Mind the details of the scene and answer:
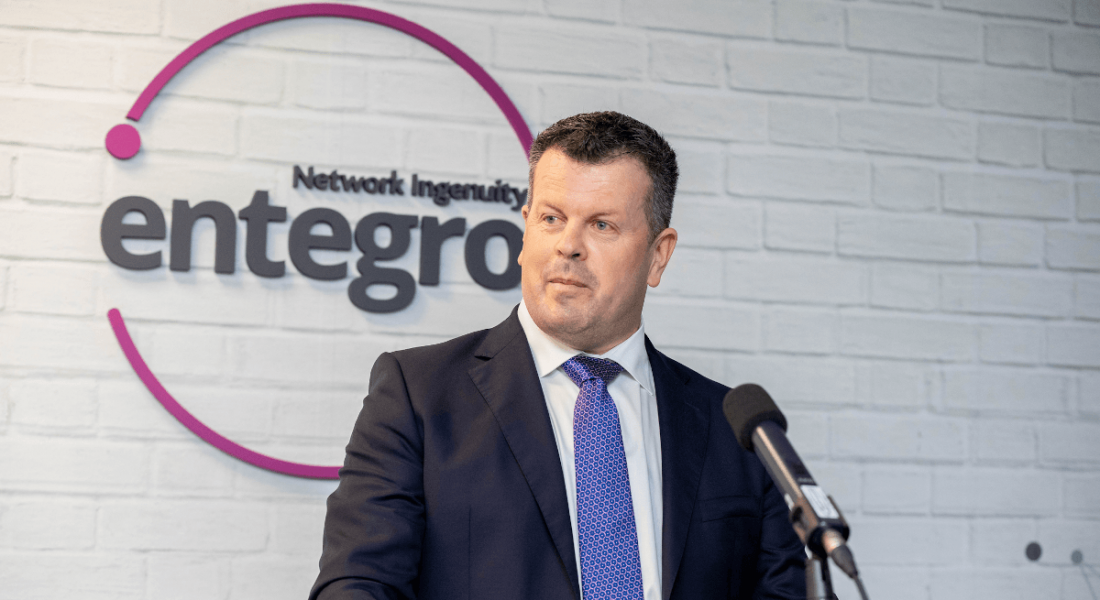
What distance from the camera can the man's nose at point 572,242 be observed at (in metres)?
1.38

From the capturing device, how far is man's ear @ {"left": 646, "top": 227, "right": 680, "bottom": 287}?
152cm

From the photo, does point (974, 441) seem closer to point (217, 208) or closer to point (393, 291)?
point (393, 291)

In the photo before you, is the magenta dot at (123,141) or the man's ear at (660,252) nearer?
the man's ear at (660,252)

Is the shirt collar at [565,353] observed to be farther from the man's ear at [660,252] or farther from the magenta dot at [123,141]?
the magenta dot at [123,141]

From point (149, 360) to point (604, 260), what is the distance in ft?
3.39

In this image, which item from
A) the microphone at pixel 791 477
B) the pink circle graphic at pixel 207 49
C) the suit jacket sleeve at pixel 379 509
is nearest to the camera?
the microphone at pixel 791 477

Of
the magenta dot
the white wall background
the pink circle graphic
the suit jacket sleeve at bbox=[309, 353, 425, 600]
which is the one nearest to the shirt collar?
the suit jacket sleeve at bbox=[309, 353, 425, 600]

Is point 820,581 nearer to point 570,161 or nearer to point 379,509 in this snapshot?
point 379,509

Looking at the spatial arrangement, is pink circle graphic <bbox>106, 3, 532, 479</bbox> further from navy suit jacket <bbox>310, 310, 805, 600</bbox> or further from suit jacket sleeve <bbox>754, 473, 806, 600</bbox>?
suit jacket sleeve <bbox>754, 473, 806, 600</bbox>

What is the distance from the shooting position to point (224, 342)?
1868 millimetres

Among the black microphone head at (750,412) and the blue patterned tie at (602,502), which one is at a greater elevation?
the black microphone head at (750,412)

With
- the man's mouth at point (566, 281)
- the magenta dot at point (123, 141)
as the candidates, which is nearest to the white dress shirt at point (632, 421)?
the man's mouth at point (566, 281)

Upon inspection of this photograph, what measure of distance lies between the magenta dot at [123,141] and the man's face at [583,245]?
37.3 inches

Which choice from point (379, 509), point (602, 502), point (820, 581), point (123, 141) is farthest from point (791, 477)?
point (123, 141)
